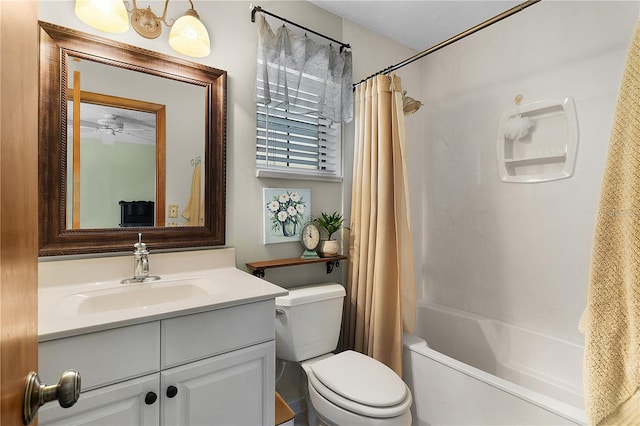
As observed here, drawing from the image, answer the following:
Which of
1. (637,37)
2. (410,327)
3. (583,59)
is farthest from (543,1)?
(410,327)

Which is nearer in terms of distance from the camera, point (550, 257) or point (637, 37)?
point (637, 37)

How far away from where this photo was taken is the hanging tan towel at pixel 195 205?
1516mm

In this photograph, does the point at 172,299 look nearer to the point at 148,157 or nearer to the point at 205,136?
the point at 148,157

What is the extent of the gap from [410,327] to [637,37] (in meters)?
1.56

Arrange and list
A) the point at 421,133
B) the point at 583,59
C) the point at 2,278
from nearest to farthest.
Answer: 1. the point at 2,278
2. the point at 583,59
3. the point at 421,133

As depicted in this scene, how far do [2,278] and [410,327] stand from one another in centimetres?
182

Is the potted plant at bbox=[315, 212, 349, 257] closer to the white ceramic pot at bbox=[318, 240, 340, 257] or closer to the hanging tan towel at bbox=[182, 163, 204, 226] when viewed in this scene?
the white ceramic pot at bbox=[318, 240, 340, 257]

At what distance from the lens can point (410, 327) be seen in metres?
1.82

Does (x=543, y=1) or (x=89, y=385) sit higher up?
(x=543, y=1)

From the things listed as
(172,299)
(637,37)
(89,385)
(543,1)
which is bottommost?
(89,385)

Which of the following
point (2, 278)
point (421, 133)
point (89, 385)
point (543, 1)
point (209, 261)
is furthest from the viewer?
point (421, 133)

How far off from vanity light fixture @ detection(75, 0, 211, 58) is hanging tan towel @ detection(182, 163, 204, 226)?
55 cm

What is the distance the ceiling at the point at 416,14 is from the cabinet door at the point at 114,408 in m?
2.15

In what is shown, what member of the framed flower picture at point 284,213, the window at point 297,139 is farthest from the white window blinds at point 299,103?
the framed flower picture at point 284,213
